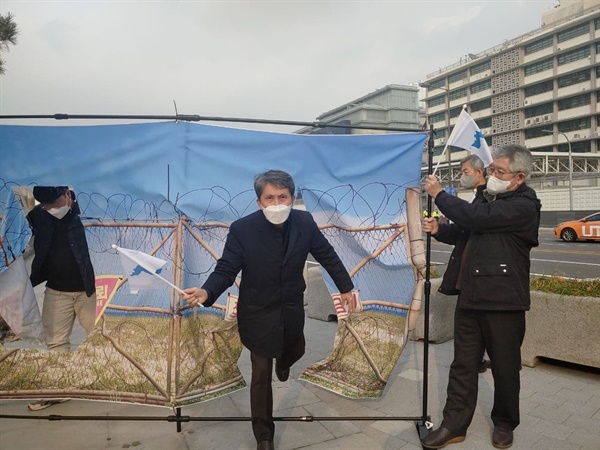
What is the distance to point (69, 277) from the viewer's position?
3816 mm

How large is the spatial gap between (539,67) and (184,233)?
67.5 m

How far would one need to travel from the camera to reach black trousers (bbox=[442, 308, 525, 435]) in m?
3.15

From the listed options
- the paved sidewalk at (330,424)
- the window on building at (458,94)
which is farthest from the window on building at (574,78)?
the paved sidewalk at (330,424)

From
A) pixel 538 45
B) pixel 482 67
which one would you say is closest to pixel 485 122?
pixel 482 67

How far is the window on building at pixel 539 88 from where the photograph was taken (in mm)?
58406

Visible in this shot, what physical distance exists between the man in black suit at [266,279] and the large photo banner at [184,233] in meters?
0.55

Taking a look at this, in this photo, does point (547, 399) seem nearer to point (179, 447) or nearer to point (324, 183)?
point (324, 183)

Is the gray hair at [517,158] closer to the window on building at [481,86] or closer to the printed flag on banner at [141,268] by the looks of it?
the printed flag on banner at [141,268]

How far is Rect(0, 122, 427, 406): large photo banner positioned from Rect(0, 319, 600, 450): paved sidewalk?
10.1 inches

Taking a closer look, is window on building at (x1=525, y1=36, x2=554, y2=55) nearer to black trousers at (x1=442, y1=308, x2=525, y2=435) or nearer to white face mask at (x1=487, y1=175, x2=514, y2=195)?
white face mask at (x1=487, y1=175, x2=514, y2=195)

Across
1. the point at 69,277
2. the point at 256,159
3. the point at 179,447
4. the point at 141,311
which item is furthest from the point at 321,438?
the point at 69,277

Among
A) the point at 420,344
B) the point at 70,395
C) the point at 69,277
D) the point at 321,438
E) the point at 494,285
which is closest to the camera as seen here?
the point at 494,285

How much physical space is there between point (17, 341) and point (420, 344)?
4380mm

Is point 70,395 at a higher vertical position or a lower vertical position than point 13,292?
lower
